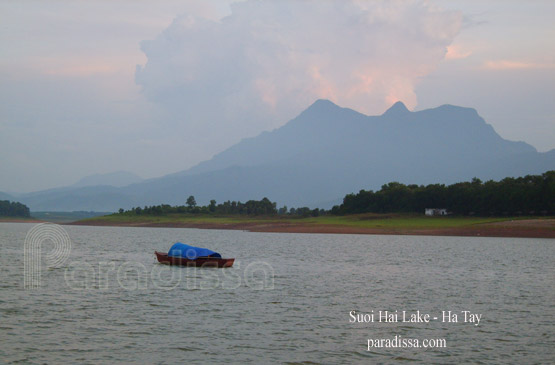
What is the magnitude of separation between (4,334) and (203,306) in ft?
44.1

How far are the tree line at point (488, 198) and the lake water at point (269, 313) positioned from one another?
98688mm

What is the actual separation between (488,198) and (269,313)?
144338 millimetres

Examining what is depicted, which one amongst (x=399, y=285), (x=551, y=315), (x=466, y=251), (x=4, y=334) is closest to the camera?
(x=4, y=334)

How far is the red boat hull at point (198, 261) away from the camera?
6650 centimetres

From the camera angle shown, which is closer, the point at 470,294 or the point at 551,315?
the point at 551,315

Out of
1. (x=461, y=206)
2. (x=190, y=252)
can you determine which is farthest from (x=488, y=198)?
(x=190, y=252)

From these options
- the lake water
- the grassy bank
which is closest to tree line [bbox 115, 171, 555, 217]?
the grassy bank

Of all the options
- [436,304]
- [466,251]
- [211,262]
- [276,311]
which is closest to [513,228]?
[466,251]

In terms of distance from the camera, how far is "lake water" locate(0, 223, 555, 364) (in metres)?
29.9

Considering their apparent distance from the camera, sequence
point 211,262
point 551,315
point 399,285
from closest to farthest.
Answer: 1. point 551,315
2. point 399,285
3. point 211,262

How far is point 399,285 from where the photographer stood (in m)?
54.3

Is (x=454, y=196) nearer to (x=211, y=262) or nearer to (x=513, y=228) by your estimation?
(x=513, y=228)

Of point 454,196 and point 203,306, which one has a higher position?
point 454,196

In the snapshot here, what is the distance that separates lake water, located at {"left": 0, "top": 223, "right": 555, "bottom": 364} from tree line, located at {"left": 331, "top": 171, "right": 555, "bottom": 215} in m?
98.7
